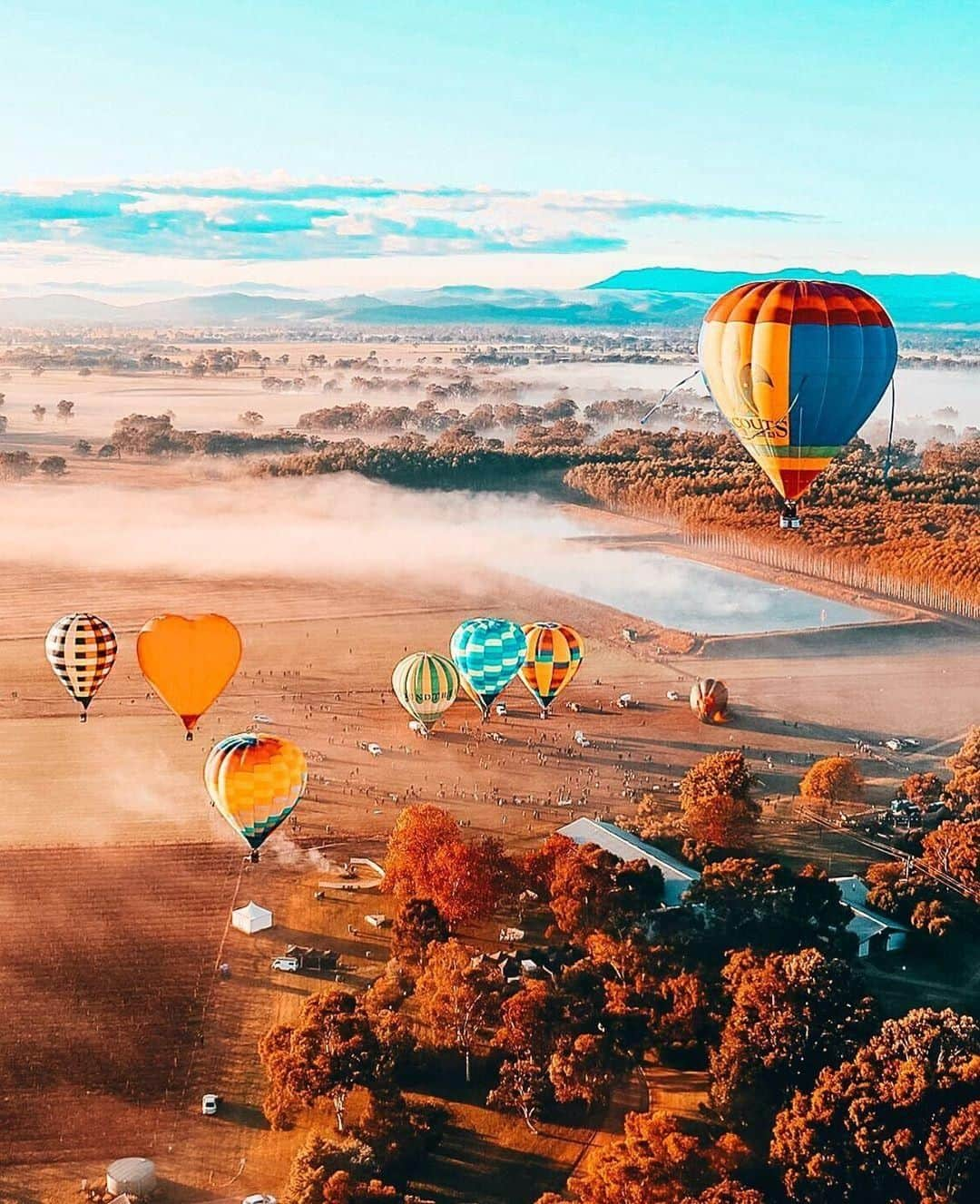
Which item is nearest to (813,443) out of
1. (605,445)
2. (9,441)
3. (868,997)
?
(868,997)

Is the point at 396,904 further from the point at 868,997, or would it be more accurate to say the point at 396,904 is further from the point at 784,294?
the point at 784,294

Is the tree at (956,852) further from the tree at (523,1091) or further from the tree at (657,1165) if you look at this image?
the tree at (523,1091)

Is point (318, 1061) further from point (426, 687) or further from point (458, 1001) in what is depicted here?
point (426, 687)

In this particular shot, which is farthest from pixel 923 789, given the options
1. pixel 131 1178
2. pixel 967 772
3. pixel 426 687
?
pixel 131 1178

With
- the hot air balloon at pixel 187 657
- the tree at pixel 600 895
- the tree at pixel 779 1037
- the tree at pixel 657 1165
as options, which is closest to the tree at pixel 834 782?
the tree at pixel 600 895

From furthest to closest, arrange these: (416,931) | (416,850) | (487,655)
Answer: (487,655), (416,850), (416,931)

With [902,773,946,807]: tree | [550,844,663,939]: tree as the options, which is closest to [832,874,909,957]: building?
[550,844,663,939]: tree
